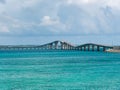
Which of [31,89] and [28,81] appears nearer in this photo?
[31,89]

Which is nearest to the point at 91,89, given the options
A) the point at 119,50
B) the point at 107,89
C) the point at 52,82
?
the point at 107,89

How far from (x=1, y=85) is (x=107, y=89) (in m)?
10.7

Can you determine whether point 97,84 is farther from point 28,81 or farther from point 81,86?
point 28,81

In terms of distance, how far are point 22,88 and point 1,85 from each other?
11.8ft

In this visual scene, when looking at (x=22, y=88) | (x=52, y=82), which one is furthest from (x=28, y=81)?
(x=22, y=88)

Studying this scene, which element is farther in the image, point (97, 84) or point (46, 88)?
point (97, 84)

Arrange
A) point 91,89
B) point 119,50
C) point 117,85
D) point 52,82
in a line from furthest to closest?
1. point 119,50
2. point 52,82
3. point 117,85
4. point 91,89

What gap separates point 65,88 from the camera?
3825cm

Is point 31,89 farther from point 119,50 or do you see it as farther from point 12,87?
point 119,50

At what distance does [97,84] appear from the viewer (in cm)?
4053

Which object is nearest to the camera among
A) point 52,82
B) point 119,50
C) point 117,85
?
point 117,85

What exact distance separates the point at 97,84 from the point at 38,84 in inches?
225

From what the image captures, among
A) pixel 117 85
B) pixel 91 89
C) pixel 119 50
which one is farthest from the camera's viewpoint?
pixel 119 50

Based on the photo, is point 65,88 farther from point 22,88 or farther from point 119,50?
point 119,50
